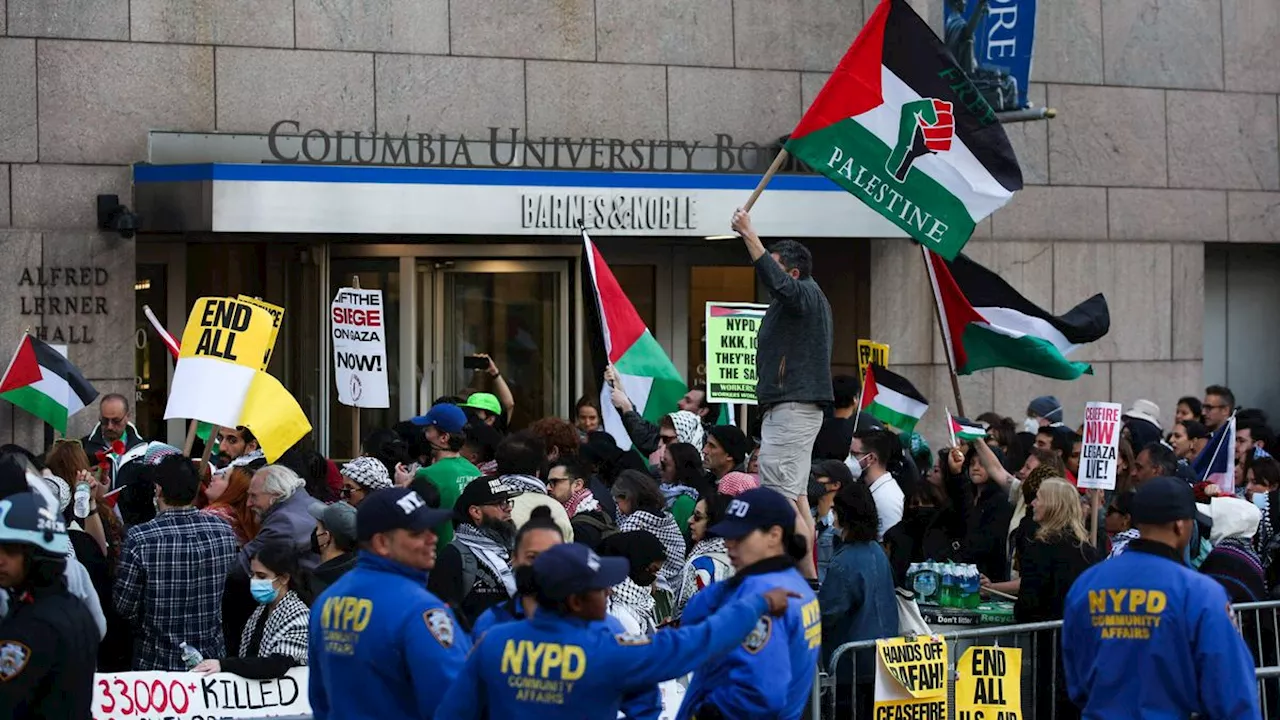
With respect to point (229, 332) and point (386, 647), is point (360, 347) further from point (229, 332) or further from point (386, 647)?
point (386, 647)

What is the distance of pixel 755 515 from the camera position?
6891 mm

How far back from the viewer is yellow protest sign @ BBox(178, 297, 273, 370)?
11.9m

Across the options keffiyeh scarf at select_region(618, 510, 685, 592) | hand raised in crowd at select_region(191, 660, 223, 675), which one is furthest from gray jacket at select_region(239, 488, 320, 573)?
keffiyeh scarf at select_region(618, 510, 685, 592)

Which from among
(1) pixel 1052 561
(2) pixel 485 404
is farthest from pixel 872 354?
(1) pixel 1052 561

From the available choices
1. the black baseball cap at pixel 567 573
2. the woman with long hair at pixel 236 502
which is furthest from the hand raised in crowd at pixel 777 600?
the woman with long hair at pixel 236 502

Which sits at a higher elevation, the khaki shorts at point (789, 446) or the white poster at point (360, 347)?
the white poster at point (360, 347)

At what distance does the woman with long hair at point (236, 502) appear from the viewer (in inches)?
400

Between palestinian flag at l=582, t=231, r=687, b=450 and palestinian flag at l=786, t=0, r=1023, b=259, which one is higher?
palestinian flag at l=786, t=0, r=1023, b=259

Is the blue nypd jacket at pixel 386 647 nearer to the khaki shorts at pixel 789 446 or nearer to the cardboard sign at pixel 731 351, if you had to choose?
the khaki shorts at pixel 789 446

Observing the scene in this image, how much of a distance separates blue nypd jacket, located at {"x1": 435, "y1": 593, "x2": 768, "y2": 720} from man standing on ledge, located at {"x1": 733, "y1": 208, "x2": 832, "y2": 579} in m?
3.98

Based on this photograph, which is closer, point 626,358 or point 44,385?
point 626,358

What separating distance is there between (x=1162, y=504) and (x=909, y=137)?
5072mm

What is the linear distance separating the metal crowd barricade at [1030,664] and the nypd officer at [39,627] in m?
3.67

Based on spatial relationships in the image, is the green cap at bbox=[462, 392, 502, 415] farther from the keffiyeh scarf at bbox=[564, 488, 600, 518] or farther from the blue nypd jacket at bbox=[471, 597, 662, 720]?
the blue nypd jacket at bbox=[471, 597, 662, 720]
